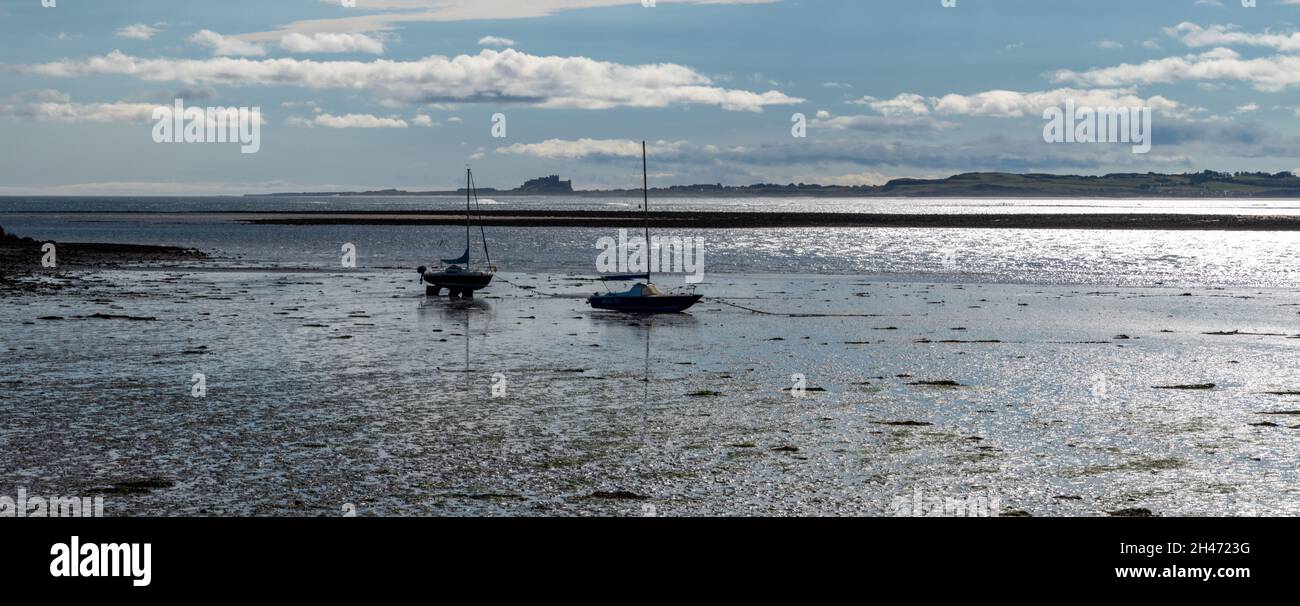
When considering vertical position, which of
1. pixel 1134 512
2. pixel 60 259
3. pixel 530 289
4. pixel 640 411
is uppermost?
pixel 60 259

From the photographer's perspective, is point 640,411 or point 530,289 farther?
point 530,289

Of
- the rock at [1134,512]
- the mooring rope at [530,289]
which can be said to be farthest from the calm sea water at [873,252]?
the rock at [1134,512]

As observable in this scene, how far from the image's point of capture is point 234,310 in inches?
1636

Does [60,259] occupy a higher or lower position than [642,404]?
higher

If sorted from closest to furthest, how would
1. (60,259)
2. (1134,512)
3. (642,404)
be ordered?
1. (1134,512)
2. (642,404)
3. (60,259)

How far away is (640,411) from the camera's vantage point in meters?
21.4

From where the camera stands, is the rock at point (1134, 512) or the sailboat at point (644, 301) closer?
the rock at point (1134, 512)

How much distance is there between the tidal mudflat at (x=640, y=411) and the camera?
50.1ft

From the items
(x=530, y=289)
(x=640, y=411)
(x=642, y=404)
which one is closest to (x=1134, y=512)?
(x=640, y=411)

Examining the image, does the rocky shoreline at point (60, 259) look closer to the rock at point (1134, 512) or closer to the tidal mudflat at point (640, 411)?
the tidal mudflat at point (640, 411)

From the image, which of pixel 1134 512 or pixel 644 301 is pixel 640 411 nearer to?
pixel 1134 512

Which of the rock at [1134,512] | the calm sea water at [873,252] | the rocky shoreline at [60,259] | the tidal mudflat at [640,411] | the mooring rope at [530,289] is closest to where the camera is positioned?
the rock at [1134,512]

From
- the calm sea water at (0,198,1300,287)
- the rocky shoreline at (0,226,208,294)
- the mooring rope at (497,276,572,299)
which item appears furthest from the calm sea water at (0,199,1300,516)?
the calm sea water at (0,198,1300,287)
